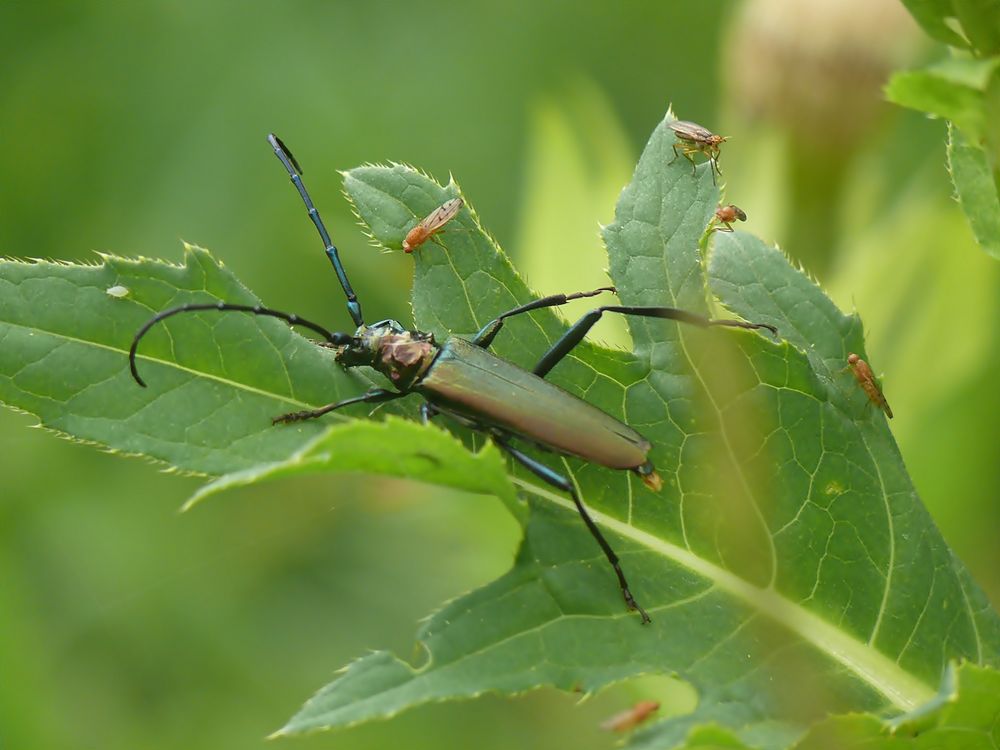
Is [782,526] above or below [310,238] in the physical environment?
below

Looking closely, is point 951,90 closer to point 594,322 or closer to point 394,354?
point 594,322

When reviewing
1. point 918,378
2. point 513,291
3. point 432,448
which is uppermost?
point 513,291

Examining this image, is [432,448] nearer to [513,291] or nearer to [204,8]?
[513,291]

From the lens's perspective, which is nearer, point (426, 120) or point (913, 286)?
point (913, 286)

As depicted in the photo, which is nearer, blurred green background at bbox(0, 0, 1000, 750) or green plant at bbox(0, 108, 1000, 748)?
green plant at bbox(0, 108, 1000, 748)

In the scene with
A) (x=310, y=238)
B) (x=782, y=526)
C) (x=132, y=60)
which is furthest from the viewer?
(x=132, y=60)

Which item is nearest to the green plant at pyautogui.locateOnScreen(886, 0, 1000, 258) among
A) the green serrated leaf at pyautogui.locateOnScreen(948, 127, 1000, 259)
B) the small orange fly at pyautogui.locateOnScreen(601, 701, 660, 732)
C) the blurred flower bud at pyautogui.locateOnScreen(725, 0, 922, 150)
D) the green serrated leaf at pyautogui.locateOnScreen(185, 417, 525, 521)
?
the green serrated leaf at pyautogui.locateOnScreen(948, 127, 1000, 259)

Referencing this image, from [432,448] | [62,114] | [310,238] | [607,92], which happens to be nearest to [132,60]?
[62,114]

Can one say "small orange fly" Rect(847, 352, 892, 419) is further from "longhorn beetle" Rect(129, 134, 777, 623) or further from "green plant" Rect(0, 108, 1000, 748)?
"longhorn beetle" Rect(129, 134, 777, 623)
